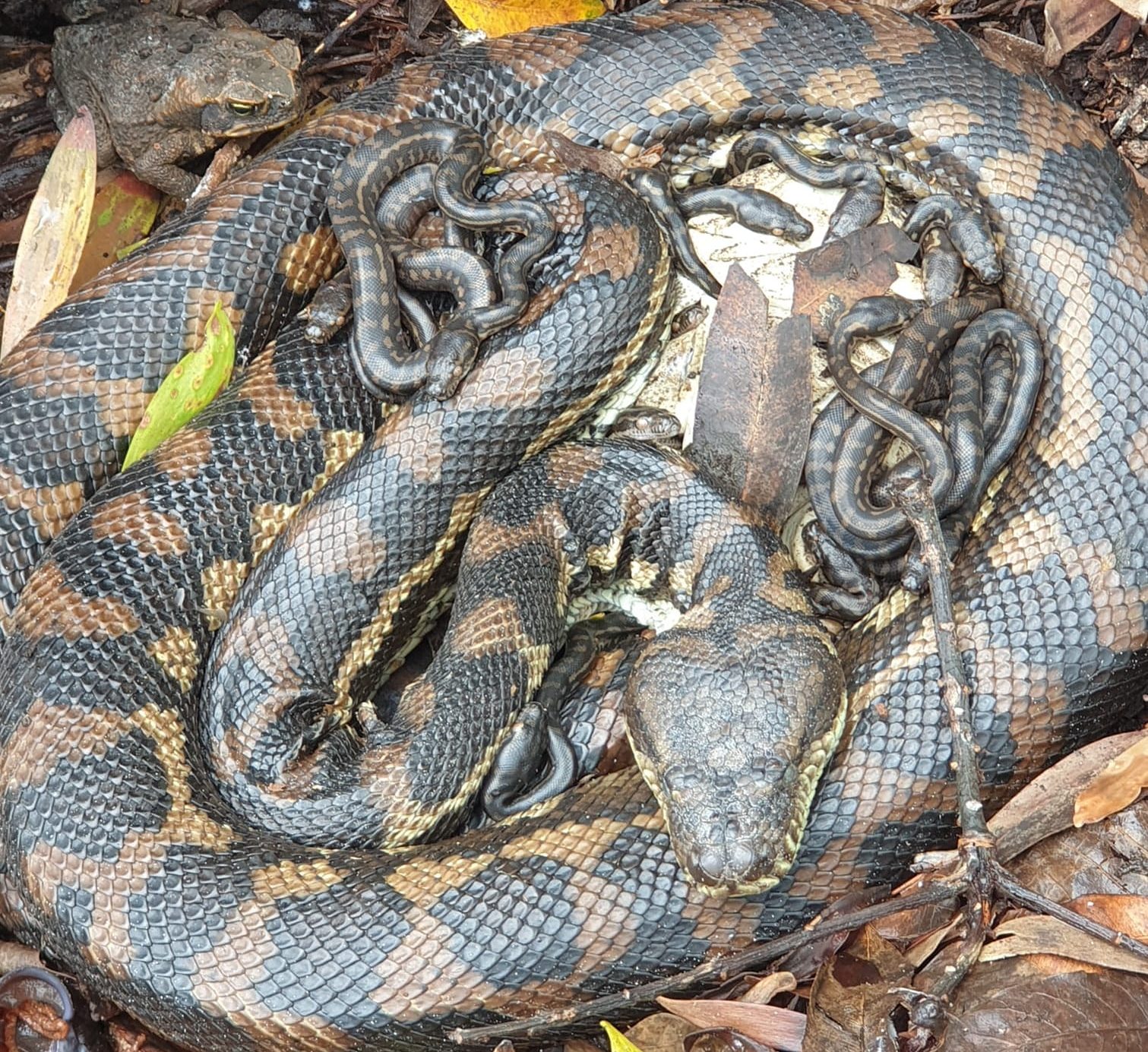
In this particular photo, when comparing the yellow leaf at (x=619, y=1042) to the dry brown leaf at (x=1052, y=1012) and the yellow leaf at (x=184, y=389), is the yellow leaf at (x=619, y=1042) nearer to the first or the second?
the dry brown leaf at (x=1052, y=1012)

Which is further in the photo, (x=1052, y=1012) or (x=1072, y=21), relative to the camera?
(x=1072, y=21)

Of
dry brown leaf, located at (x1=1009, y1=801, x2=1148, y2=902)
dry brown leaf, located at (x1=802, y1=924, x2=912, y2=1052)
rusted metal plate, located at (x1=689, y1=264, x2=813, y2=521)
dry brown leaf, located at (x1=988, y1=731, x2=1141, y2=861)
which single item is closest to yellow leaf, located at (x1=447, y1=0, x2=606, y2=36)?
rusted metal plate, located at (x1=689, y1=264, x2=813, y2=521)

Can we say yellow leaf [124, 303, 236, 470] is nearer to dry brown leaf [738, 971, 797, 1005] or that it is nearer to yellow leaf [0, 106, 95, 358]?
yellow leaf [0, 106, 95, 358]

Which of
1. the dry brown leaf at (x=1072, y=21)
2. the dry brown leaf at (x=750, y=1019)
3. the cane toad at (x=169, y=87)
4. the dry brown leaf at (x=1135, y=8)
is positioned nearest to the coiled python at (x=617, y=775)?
the dry brown leaf at (x=750, y=1019)

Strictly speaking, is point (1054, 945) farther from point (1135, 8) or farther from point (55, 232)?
point (55, 232)

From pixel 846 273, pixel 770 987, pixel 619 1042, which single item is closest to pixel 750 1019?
pixel 770 987

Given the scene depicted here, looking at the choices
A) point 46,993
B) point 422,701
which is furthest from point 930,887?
point 46,993
